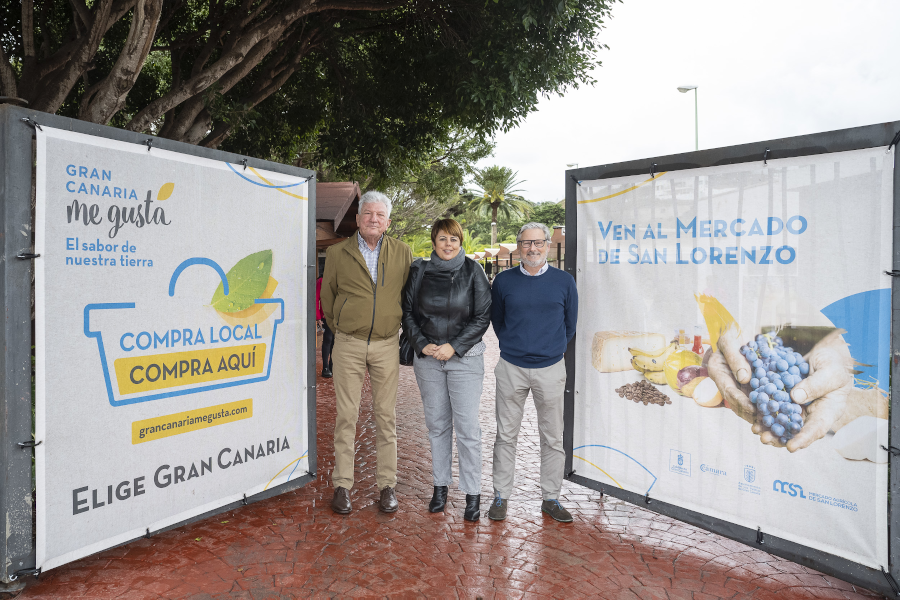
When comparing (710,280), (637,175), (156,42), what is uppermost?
(156,42)

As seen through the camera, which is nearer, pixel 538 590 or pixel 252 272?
pixel 538 590

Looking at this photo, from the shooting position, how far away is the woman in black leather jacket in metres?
3.84

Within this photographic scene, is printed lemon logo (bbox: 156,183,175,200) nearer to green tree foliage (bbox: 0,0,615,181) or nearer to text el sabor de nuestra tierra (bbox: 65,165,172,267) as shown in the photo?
text el sabor de nuestra tierra (bbox: 65,165,172,267)

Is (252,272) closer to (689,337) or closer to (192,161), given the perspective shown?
(192,161)

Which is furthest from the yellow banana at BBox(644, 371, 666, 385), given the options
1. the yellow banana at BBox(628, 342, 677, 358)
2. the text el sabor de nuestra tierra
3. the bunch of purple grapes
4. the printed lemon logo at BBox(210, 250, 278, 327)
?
the text el sabor de nuestra tierra

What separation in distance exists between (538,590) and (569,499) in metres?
1.35

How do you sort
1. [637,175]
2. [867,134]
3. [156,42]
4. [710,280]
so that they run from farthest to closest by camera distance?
[156,42]
[637,175]
[710,280]
[867,134]

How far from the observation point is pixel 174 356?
3.41m

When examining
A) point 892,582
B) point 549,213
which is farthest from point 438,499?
point 549,213

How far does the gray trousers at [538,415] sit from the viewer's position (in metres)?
3.83

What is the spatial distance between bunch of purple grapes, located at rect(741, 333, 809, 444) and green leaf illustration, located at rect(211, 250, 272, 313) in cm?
300

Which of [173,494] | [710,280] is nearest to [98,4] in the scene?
[173,494]

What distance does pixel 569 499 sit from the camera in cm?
434

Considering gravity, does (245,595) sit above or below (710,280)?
below
